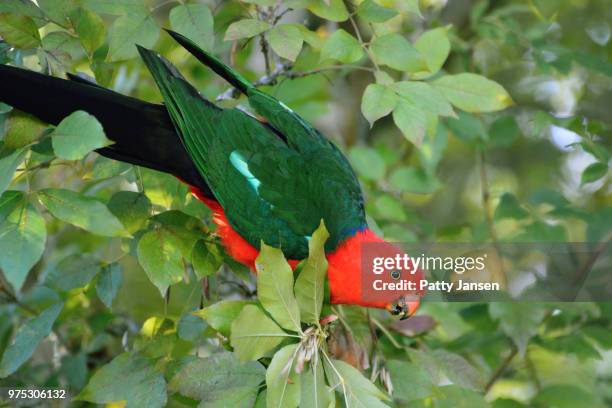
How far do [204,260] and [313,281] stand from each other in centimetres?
52

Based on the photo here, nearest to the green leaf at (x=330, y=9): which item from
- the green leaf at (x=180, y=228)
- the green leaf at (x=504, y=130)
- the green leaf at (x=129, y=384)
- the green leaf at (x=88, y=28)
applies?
the green leaf at (x=88, y=28)

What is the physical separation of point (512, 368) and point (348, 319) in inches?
41.5

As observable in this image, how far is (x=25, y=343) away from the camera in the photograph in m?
2.29

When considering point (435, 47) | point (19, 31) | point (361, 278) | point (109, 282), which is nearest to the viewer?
point (19, 31)

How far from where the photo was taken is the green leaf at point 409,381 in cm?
237

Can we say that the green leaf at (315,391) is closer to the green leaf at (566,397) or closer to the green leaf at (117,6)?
the green leaf at (117,6)

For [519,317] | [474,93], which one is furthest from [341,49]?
[519,317]

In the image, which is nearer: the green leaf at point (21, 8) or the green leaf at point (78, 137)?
the green leaf at point (78, 137)

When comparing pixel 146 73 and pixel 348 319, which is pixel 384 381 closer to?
pixel 348 319

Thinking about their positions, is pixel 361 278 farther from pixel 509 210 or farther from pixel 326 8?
pixel 509 210

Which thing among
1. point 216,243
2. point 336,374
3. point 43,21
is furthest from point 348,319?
point 43,21

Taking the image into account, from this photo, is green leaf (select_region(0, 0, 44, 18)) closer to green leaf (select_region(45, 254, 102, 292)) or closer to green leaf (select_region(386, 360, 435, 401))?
green leaf (select_region(45, 254, 102, 292))

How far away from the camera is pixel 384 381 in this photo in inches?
94.0

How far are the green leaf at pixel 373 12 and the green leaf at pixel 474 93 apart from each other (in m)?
0.37
